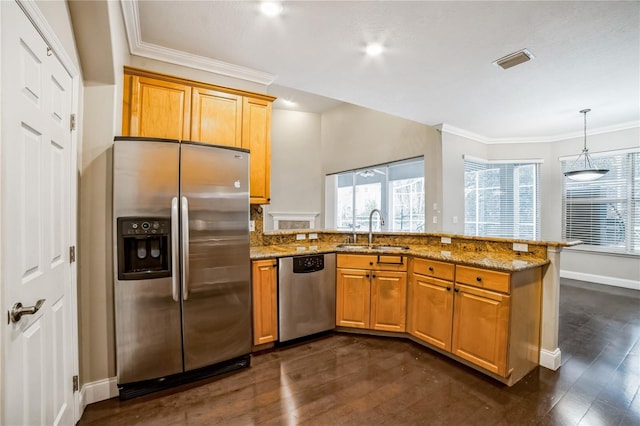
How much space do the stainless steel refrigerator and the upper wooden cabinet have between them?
55 centimetres

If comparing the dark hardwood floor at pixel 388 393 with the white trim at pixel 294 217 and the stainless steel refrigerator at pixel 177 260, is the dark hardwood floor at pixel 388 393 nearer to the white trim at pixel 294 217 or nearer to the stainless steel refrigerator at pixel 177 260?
the stainless steel refrigerator at pixel 177 260

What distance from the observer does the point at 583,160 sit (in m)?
5.21

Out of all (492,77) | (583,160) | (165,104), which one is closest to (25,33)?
(165,104)

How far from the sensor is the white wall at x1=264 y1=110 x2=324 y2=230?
6.27 meters

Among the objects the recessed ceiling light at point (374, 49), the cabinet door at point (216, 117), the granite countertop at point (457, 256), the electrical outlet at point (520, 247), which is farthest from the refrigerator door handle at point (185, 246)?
the electrical outlet at point (520, 247)

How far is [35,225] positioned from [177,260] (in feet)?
2.78

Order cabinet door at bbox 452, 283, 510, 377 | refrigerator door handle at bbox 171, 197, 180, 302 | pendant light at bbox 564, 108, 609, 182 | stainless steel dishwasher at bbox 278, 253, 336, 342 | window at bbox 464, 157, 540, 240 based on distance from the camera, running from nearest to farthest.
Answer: refrigerator door handle at bbox 171, 197, 180, 302 → cabinet door at bbox 452, 283, 510, 377 → stainless steel dishwasher at bbox 278, 253, 336, 342 → pendant light at bbox 564, 108, 609, 182 → window at bbox 464, 157, 540, 240

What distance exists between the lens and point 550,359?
2.40m

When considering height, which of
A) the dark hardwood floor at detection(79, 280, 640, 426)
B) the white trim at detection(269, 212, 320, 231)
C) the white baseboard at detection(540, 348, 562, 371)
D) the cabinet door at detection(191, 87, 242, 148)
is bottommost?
the dark hardwood floor at detection(79, 280, 640, 426)

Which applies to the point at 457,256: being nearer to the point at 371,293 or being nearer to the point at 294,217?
the point at 371,293

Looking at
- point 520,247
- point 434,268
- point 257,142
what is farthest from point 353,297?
point 257,142

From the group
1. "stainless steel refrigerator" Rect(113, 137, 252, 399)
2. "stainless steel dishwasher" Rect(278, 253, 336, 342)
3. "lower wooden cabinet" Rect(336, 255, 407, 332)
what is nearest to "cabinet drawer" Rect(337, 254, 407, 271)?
"lower wooden cabinet" Rect(336, 255, 407, 332)

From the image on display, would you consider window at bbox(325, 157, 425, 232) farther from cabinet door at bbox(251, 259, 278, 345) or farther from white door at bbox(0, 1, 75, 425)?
white door at bbox(0, 1, 75, 425)

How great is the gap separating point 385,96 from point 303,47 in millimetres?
1435
